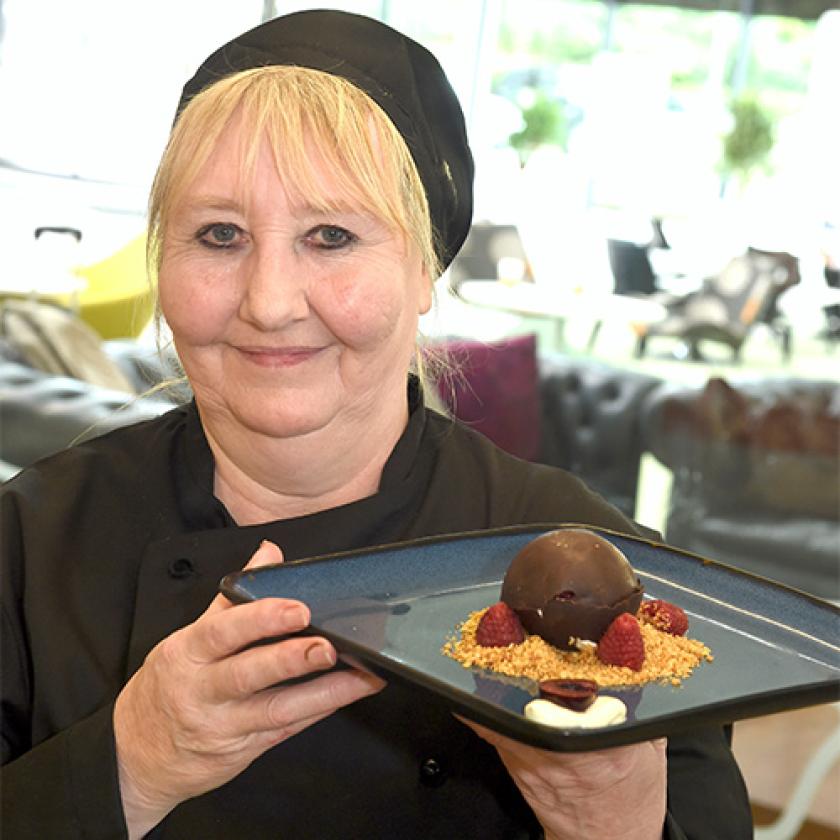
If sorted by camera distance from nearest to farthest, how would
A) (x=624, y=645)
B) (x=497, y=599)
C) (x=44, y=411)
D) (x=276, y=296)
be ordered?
(x=624, y=645) → (x=497, y=599) → (x=276, y=296) → (x=44, y=411)

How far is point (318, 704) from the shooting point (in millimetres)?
994

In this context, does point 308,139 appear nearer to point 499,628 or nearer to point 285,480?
point 285,480

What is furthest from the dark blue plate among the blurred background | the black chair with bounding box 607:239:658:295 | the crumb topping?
the black chair with bounding box 607:239:658:295

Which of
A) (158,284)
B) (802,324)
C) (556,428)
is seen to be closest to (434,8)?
(802,324)

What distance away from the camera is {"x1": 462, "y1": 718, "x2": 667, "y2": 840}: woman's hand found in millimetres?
1002

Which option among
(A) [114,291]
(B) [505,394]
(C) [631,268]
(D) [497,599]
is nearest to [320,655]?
(D) [497,599]

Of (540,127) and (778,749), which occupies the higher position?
(540,127)

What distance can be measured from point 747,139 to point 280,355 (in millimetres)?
4972

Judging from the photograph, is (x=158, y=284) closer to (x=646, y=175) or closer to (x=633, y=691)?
(x=633, y=691)

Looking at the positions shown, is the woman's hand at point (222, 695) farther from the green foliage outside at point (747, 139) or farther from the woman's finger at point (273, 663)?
the green foliage outside at point (747, 139)

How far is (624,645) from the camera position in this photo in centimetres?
103

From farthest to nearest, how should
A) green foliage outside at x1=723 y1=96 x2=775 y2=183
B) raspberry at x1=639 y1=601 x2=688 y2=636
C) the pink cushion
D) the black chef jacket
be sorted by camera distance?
green foliage outside at x1=723 y1=96 x2=775 y2=183 < the pink cushion < the black chef jacket < raspberry at x1=639 y1=601 x2=688 y2=636

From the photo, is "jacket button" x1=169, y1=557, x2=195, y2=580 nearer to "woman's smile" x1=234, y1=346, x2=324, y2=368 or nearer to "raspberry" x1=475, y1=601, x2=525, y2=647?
"woman's smile" x1=234, y1=346, x2=324, y2=368

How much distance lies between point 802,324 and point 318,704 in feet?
16.9
